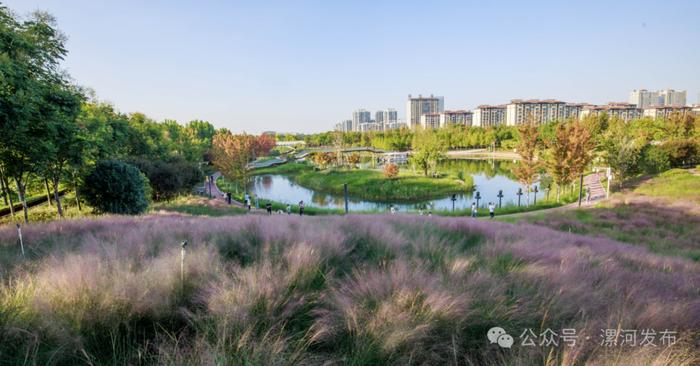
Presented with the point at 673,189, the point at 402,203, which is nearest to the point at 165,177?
the point at 402,203

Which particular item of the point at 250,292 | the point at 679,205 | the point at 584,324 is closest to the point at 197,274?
the point at 250,292

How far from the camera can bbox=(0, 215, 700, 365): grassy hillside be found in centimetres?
185

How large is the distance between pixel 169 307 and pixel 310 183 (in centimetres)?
3710

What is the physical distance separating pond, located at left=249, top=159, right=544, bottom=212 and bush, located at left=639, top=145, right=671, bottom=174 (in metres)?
9.17

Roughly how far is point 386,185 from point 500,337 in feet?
99.4

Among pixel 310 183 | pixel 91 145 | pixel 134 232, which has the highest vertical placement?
pixel 91 145

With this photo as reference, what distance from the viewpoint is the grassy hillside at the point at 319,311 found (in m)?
1.85

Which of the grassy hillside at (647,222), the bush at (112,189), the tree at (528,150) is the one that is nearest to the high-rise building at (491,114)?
the tree at (528,150)

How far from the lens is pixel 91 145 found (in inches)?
529

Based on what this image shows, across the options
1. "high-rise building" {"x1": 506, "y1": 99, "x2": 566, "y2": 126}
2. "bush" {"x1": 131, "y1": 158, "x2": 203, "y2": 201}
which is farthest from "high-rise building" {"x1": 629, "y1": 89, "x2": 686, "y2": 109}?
"bush" {"x1": 131, "y1": 158, "x2": 203, "y2": 201}

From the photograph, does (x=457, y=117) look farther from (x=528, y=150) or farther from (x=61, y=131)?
(x=61, y=131)

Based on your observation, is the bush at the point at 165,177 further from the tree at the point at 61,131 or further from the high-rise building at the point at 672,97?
the high-rise building at the point at 672,97

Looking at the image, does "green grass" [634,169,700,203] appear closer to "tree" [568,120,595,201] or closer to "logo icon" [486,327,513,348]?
"tree" [568,120,595,201]

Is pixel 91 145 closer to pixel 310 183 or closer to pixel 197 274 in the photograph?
pixel 197 274
